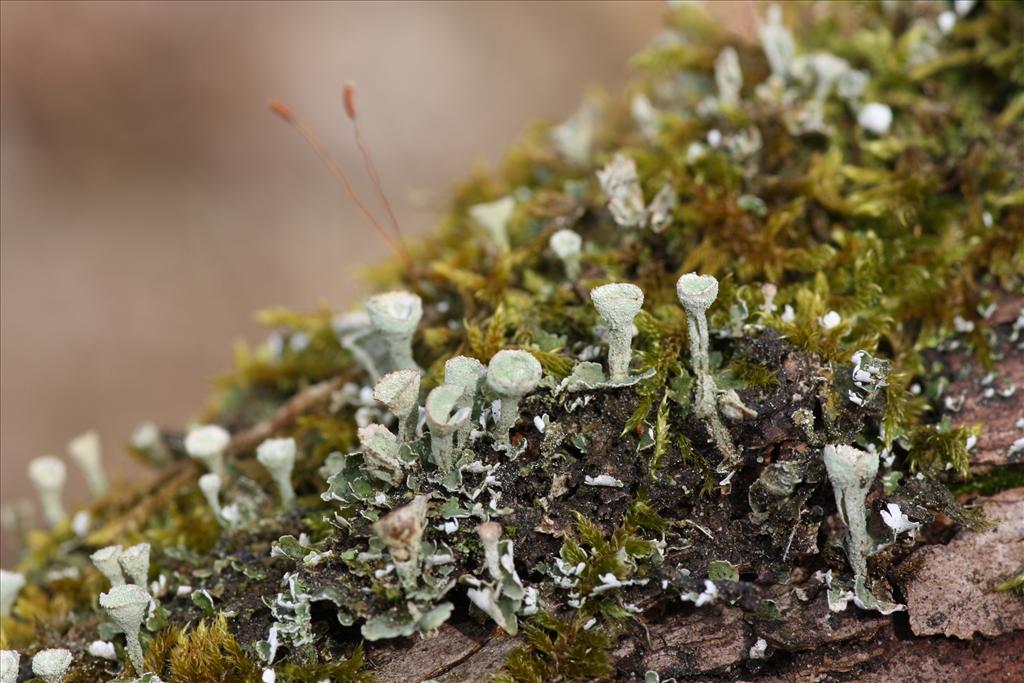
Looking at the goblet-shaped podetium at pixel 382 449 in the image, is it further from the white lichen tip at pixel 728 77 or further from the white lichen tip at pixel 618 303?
the white lichen tip at pixel 728 77

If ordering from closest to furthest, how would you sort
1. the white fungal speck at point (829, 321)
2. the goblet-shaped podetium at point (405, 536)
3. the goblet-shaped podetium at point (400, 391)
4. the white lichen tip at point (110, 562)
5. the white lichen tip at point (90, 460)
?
the goblet-shaped podetium at point (405, 536) → the goblet-shaped podetium at point (400, 391) → the white lichen tip at point (110, 562) → the white fungal speck at point (829, 321) → the white lichen tip at point (90, 460)

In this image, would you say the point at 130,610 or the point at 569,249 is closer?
the point at 130,610

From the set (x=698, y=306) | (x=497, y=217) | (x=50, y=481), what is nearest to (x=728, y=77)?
(x=497, y=217)

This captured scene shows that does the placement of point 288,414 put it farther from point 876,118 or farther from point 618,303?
point 876,118

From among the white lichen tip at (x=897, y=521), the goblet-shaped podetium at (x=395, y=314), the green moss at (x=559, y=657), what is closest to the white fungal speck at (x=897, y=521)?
the white lichen tip at (x=897, y=521)

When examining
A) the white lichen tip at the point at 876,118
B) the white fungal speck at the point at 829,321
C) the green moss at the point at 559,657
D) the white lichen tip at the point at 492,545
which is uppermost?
the white lichen tip at the point at 876,118

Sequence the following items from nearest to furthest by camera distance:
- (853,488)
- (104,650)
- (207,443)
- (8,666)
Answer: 1. (853,488)
2. (8,666)
3. (104,650)
4. (207,443)

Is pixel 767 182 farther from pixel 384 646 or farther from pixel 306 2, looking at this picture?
pixel 306 2

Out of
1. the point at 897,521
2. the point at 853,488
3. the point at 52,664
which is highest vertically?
the point at 52,664
